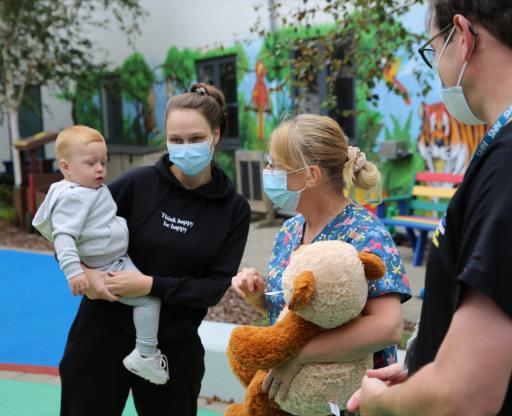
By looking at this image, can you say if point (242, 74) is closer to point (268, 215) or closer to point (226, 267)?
point (268, 215)

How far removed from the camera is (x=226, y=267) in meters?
2.89

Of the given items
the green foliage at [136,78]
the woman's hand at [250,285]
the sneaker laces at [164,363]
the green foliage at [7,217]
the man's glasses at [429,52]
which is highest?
the green foliage at [136,78]

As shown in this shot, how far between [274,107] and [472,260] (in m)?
10.4

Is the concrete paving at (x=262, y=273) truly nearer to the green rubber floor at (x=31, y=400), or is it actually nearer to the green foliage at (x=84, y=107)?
the green rubber floor at (x=31, y=400)

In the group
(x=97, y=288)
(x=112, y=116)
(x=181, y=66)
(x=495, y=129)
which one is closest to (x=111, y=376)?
(x=97, y=288)

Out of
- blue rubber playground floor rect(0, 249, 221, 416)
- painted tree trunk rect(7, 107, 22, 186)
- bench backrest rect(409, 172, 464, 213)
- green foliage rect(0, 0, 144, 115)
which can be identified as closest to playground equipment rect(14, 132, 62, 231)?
painted tree trunk rect(7, 107, 22, 186)

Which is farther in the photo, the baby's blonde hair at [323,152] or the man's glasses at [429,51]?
the baby's blonde hair at [323,152]

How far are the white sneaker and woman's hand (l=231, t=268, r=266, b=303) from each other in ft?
1.84

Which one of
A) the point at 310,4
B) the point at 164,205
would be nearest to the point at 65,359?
the point at 164,205

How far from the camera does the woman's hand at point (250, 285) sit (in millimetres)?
2350

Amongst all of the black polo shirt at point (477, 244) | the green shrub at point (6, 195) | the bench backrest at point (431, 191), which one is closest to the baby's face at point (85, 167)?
the black polo shirt at point (477, 244)

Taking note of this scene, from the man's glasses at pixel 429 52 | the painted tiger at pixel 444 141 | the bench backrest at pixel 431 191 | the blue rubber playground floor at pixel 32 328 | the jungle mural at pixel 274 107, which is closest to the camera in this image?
the man's glasses at pixel 429 52

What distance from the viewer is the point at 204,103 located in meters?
2.86

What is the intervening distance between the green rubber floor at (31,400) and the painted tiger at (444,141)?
5.73 meters
